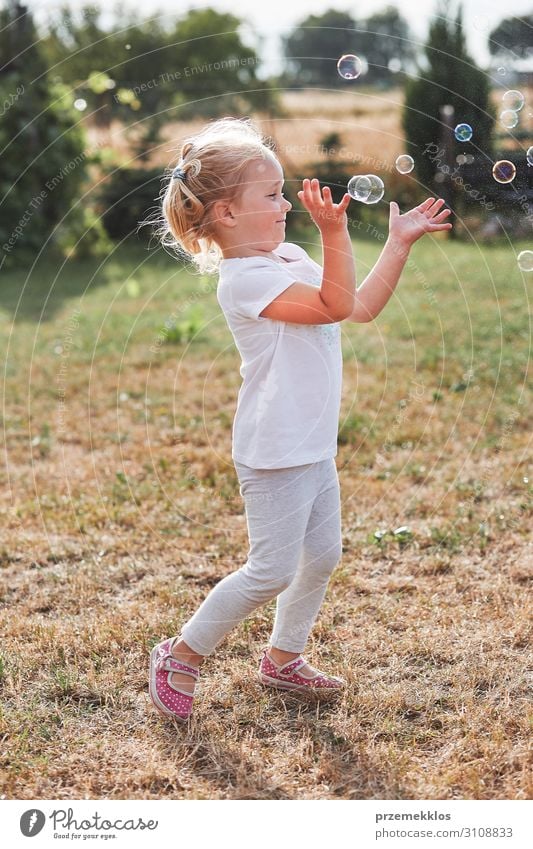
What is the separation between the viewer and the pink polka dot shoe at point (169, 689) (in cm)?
303

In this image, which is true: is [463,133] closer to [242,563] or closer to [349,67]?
[349,67]

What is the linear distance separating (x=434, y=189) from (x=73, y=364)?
20.5ft

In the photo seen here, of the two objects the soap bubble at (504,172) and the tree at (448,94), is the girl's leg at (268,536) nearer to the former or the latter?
the soap bubble at (504,172)

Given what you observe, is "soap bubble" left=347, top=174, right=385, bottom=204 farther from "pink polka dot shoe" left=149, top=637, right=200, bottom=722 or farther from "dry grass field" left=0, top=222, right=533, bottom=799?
"pink polka dot shoe" left=149, top=637, right=200, bottom=722

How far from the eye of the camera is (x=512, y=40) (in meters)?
9.05

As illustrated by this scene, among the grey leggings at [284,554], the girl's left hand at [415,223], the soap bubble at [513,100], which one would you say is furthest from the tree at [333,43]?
the grey leggings at [284,554]

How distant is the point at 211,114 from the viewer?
18.3 m

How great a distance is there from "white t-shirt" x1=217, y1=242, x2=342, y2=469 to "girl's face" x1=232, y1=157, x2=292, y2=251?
0.22 feet

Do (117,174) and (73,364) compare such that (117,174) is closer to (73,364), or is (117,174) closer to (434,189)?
(434,189)

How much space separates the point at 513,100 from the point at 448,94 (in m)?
9.63

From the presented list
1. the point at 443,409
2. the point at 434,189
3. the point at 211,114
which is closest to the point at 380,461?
the point at 443,409

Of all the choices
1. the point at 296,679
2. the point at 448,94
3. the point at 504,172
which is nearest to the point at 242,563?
the point at 296,679

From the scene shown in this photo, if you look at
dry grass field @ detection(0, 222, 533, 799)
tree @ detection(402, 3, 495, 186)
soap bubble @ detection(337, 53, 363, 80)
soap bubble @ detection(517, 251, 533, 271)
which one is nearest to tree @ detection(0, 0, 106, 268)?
tree @ detection(402, 3, 495, 186)

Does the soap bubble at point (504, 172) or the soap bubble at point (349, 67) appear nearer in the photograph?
the soap bubble at point (349, 67)
